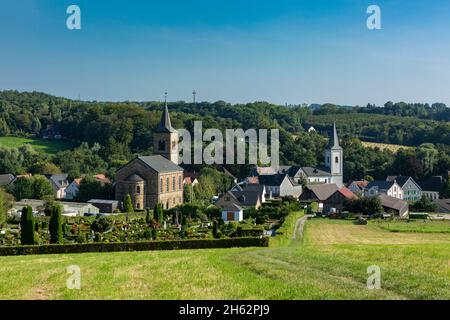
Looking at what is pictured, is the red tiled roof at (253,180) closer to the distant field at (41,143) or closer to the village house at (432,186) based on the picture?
the village house at (432,186)

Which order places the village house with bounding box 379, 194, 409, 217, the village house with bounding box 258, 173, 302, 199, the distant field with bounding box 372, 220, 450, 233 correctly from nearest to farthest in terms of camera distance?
the distant field with bounding box 372, 220, 450, 233, the village house with bounding box 379, 194, 409, 217, the village house with bounding box 258, 173, 302, 199

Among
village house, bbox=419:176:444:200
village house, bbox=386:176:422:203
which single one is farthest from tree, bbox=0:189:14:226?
village house, bbox=419:176:444:200

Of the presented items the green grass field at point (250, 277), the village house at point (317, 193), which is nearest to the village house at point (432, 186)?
the village house at point (317, 193)

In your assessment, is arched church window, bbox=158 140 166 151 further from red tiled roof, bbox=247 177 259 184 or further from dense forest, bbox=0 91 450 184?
red tiled roof, bbox=247 177 259 184

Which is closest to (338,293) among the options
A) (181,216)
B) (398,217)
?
(181,216)

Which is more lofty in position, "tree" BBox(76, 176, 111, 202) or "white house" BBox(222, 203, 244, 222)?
"tree" BBox(76, 176, 111, 202)
